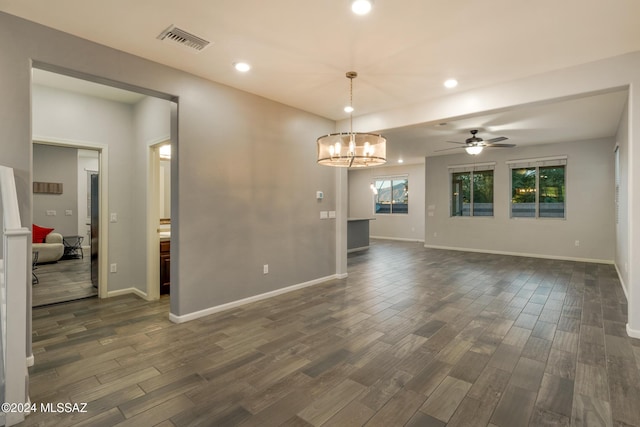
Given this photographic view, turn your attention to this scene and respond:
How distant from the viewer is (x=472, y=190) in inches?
355

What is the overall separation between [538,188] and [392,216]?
4.76 m

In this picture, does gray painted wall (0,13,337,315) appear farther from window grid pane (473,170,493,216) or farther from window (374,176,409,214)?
window (374,176,409,214)

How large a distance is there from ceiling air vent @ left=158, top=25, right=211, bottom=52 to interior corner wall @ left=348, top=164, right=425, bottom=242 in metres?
9.33

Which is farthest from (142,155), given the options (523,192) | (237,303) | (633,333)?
(523,192)

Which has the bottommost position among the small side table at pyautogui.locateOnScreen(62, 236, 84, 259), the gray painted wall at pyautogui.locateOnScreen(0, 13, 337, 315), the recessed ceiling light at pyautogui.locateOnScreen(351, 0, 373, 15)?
the small side table at pyautogui.locateOnScreen(62, 236, 84, 259)

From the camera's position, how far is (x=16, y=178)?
8.00ft

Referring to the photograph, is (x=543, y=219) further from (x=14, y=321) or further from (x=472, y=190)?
(x=14, y=321)

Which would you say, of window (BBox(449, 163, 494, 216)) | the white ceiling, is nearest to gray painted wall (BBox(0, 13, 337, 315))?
the white ceiling

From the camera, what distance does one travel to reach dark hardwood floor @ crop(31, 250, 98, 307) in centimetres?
436

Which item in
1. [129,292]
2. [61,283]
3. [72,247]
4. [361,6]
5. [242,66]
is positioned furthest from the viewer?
[72,247]

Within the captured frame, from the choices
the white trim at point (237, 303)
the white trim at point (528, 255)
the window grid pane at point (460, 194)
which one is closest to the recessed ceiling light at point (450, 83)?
the white trim at point (237, 303)

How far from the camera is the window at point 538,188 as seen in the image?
769 centimetres

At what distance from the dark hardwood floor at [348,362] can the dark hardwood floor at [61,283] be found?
417mm

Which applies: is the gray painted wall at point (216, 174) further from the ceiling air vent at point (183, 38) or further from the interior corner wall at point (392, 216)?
the interior corner wall at point (392, 216)
